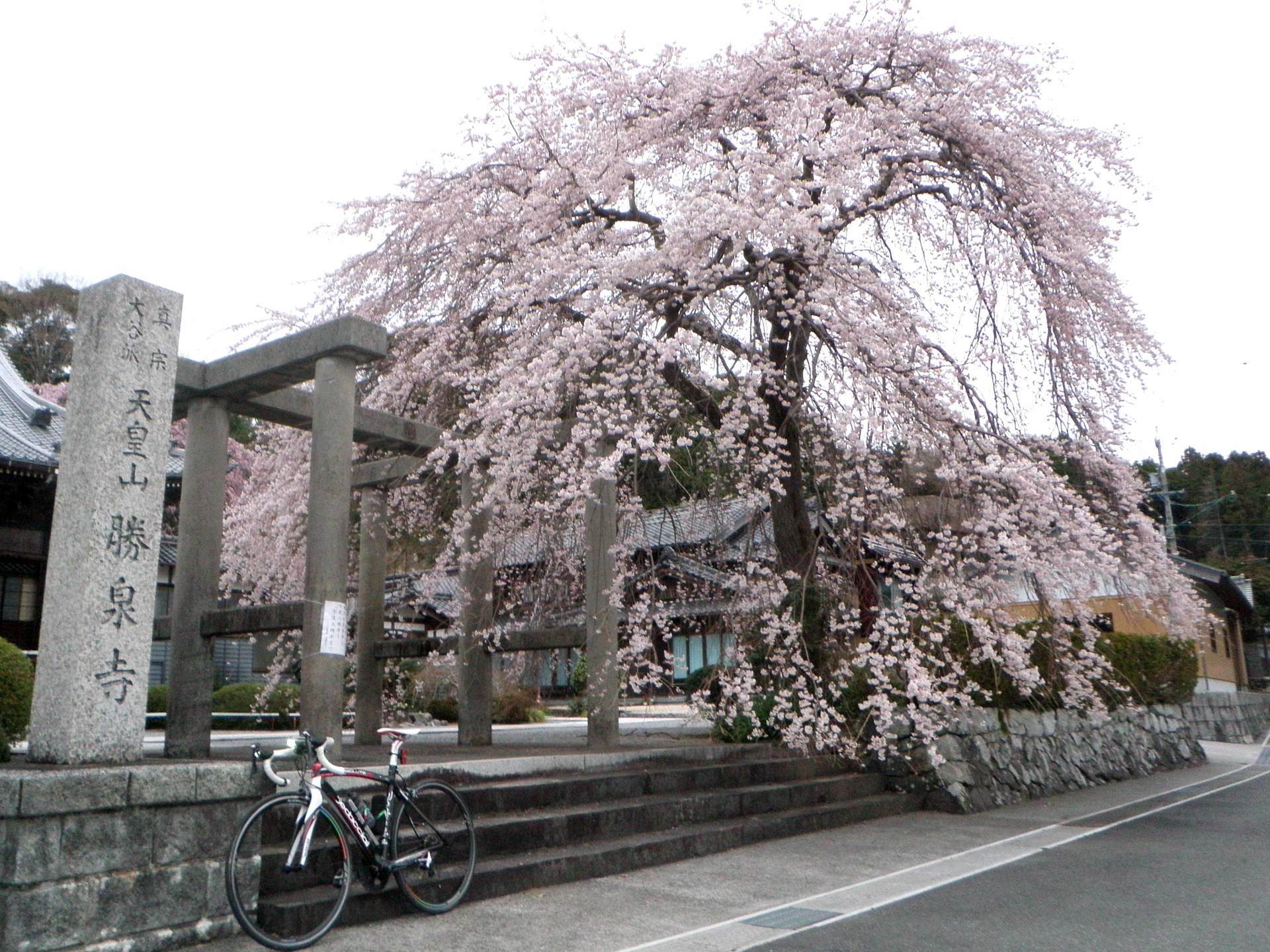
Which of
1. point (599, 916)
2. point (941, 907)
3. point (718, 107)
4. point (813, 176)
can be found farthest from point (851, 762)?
point (718, 107)

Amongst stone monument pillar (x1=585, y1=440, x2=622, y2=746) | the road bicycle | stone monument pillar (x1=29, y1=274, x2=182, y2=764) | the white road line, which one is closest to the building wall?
the white road line

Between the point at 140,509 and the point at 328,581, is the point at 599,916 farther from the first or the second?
the point at 140,509

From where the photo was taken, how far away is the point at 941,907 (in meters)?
6.17

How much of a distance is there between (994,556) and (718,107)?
4.94 m

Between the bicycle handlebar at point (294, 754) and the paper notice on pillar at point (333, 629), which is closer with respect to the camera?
the bicycle handlebar at point (294, 754)

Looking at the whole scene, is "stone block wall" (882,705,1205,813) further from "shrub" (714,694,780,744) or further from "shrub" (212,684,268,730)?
"shrub" (212,684,268,730)

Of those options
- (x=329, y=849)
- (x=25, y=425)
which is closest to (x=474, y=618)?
(x=329, y=849)

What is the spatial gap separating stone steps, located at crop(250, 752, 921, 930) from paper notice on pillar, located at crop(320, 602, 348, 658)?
133 cm

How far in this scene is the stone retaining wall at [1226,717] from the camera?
22.9 m

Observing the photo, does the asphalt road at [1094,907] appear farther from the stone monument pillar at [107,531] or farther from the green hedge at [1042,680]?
the stone monument pillar at [107,531]

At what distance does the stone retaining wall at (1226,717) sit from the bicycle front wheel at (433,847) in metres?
19.8

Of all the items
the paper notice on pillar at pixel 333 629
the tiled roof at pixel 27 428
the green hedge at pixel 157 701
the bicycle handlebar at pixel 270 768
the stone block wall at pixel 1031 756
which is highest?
the tiled roof at pixel 27 428

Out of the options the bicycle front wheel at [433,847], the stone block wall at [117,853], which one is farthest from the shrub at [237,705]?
the stone block wall at [117,853]

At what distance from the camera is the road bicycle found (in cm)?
489
